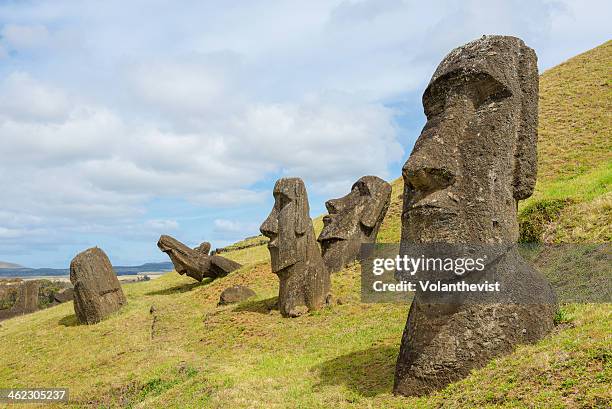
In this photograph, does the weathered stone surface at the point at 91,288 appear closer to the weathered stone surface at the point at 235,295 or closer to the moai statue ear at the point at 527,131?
the weathered stone surface at the point at 235,295

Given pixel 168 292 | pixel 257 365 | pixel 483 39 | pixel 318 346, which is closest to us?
pixel 483 39

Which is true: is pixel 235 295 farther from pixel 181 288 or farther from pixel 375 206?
pixel 181 288

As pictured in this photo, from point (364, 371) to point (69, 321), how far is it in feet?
51.4

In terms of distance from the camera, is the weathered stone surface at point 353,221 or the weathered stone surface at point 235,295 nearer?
the weathered stone surface at point 235,295

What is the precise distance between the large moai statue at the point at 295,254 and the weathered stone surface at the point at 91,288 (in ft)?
24.9

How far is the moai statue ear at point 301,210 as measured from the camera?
627 inches

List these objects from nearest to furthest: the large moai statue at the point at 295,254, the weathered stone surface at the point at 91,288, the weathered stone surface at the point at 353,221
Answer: the large moai statue at the point at 295,254, the weathered stone surface at the point at 91,288, the weathered stone surface at the point at 353,221

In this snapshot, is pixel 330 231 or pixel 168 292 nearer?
pixel 330 231

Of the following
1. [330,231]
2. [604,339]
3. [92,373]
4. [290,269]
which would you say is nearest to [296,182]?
[290,269]

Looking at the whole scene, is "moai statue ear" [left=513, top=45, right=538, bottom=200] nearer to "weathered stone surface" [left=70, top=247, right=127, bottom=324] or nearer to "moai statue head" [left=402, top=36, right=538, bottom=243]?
"moai statue head" [left=402, top=36, right=538, bottom=243]

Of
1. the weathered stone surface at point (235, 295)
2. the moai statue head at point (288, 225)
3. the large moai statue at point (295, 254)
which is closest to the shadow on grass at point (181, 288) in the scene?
the weathered stone surface at point (235, 295)

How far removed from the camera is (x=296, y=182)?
53.9ft

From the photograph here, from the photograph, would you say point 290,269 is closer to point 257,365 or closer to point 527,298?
point 257,365

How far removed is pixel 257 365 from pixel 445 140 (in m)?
5.96
